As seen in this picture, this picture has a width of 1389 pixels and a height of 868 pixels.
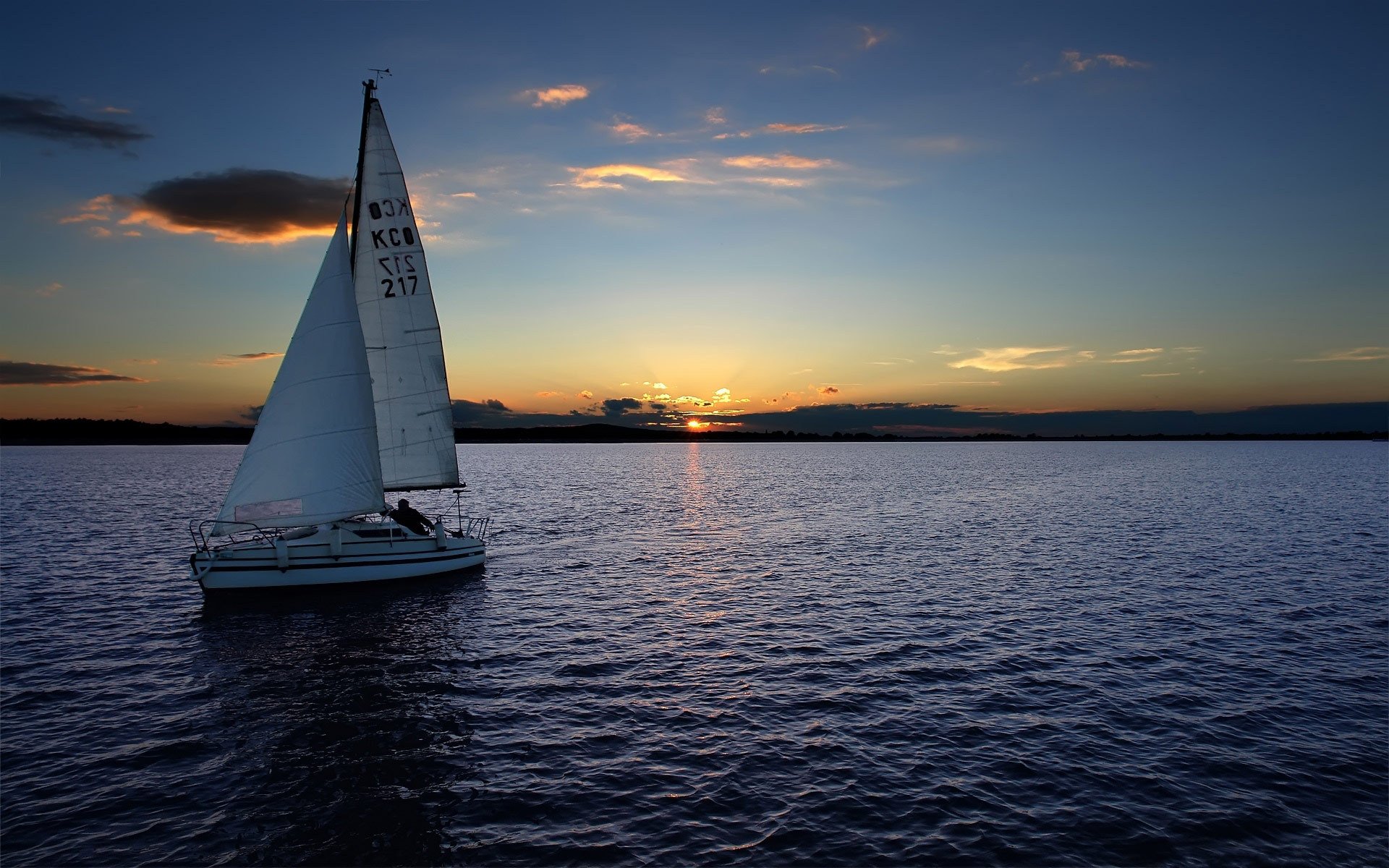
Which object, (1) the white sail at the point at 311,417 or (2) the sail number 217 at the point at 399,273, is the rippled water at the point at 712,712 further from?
(2) the sail number 217 at the point at 399,273

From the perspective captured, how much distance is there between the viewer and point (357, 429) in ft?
107

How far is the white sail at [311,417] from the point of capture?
1221 inches

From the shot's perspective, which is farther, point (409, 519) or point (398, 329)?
point (409, 519)

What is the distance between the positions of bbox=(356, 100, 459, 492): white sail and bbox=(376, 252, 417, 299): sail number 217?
0.12 feet

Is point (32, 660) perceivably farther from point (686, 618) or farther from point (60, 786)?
point (686, 618)

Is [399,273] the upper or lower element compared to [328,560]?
upper

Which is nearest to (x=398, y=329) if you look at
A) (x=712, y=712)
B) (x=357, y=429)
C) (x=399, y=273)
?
(x=399, y=273)

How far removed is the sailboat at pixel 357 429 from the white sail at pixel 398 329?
51 mm

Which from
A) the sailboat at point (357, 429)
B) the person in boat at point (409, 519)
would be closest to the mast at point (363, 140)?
the sailboat at point (357, 429)

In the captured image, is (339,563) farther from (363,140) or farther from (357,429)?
(363,140)

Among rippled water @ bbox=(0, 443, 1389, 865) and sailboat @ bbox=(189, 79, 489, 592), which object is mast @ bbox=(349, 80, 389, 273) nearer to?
sailboat @ bbox=(189, 79, 489, 592)

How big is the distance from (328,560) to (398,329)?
1162cm

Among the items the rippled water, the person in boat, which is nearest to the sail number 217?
the person in boat

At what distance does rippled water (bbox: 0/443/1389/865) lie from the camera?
1369 centimetres
